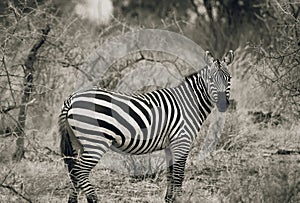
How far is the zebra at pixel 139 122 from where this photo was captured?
14.8 ft

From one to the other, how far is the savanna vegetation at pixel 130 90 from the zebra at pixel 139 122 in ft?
0.84

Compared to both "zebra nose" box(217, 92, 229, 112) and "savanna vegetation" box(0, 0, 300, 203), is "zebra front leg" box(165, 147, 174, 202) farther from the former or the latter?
"zebra nose" box(217, 92, 229, 112)

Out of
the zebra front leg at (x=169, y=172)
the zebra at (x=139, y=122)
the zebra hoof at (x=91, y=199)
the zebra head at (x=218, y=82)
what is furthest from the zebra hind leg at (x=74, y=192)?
the zebra head at (x=218, y=82)

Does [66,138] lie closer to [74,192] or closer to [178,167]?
[74,192]

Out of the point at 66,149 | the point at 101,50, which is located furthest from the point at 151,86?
the point at 66,149

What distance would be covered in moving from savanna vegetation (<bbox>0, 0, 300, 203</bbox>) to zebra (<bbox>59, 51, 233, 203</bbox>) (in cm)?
26

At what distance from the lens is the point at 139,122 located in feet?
15.5

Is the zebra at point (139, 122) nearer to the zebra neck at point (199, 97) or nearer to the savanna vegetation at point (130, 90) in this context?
the zebra neck at point (199, 97)

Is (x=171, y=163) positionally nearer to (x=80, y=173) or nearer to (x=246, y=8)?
(x=80, y=173)

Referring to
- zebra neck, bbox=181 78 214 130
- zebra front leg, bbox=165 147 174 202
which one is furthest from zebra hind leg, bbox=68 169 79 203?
zebra neck, bbox=181 78 214 130

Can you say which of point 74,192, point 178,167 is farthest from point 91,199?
point 178,167

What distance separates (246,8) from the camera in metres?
14.7

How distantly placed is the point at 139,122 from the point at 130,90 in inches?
81.7

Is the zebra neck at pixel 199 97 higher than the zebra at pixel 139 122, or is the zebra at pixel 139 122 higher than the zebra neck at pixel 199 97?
the zebra neck at pixel 199 97
